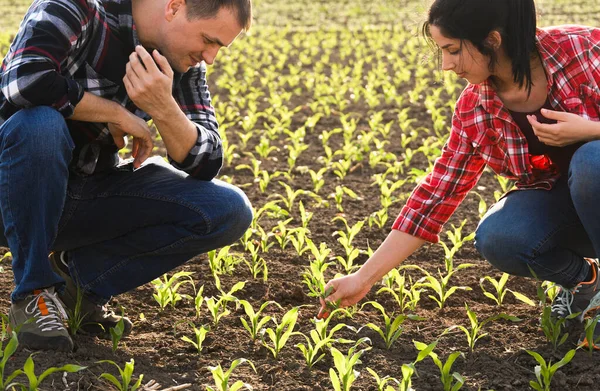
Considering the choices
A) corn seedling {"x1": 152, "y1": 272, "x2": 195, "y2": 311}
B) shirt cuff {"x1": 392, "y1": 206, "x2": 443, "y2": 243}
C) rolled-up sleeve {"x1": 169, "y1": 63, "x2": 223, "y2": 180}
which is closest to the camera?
rolled-up sleeve {"x1": 169, "y1": 63, "x2": 223, "y2": 180}

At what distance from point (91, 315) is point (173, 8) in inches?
47.3

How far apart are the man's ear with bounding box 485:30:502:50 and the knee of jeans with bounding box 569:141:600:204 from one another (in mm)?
481

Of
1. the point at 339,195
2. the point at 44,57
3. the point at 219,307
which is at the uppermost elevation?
the point at 44,57

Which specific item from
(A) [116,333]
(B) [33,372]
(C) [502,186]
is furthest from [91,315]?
(C) [502,186]

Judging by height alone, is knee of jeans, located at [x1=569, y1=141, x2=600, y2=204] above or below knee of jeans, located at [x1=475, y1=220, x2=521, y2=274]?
above

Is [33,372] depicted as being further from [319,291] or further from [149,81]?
[319,291]

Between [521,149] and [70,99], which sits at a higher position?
[70,99]

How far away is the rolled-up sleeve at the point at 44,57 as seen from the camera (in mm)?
2896

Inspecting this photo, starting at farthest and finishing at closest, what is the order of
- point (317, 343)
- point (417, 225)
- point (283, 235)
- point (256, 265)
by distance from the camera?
point (283, 235), point (256, 265), point (417, 225), point (317, 343)

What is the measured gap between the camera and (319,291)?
3660 millimetres

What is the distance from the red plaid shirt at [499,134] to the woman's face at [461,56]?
0.17 meters

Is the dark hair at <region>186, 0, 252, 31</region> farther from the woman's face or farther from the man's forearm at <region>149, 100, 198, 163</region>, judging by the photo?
the woman's face

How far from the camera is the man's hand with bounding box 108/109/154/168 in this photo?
309cm

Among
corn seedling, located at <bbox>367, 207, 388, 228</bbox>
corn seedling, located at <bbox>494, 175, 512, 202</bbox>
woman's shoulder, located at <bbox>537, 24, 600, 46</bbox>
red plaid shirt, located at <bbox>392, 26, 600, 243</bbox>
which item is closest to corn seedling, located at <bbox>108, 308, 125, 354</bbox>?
red plaid shirt, located at <bbox>392, 26, 600, 243</bbox>
